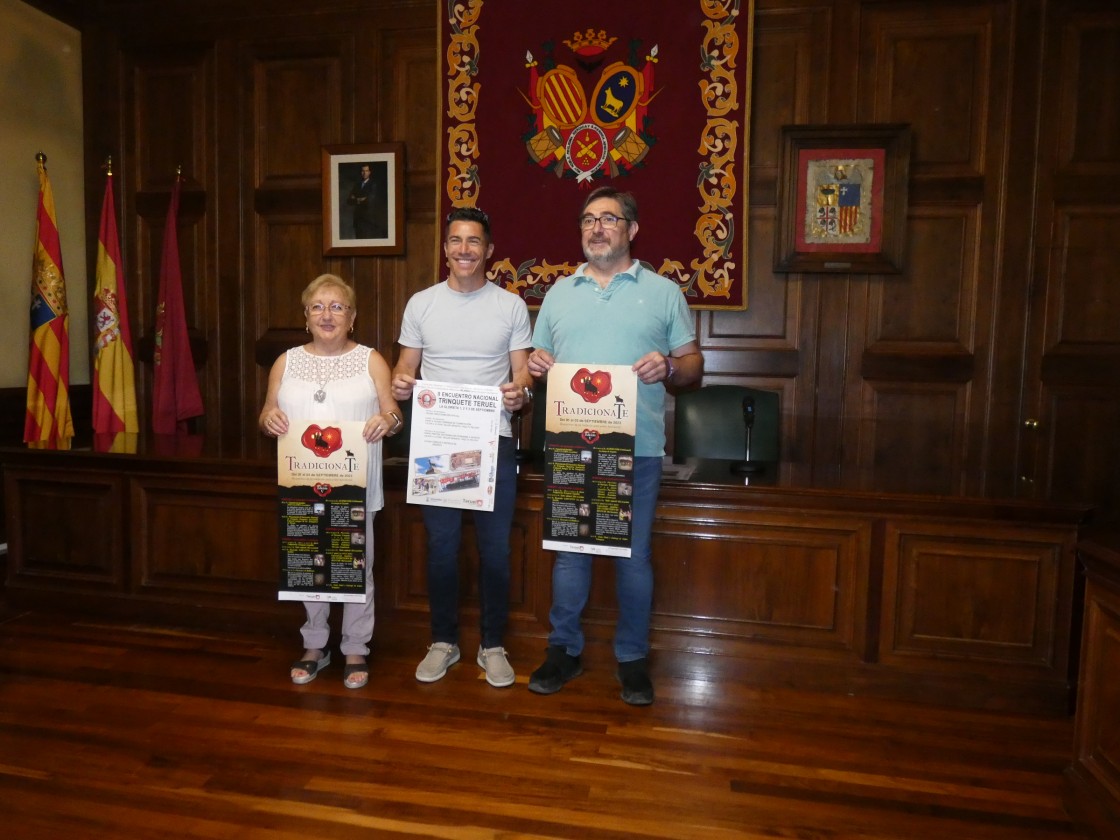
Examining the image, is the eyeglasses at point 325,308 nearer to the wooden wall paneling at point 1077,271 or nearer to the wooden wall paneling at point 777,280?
the wooden wall paneling at point 777,280

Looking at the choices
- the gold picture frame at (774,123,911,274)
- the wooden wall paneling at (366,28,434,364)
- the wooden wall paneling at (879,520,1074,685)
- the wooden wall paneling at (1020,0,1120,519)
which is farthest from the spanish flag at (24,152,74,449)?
the wooden wall paneling at (1020,0,1120,519)

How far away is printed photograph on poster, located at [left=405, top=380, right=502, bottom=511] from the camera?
7.73ft

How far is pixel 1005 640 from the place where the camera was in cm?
244

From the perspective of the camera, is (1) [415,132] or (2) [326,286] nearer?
(2) [326,286]

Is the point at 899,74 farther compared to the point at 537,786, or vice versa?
the point at 899,74

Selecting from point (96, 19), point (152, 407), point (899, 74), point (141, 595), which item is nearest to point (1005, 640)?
point (899, 74)

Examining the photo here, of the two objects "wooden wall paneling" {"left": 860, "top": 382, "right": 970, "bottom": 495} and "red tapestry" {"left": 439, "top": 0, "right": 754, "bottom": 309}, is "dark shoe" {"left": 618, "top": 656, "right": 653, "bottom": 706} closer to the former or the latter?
"wooden wall paneling" {"left": 860, "top": 382, "right": 970, "bottom": 495}

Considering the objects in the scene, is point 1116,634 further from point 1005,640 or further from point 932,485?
point 932,485

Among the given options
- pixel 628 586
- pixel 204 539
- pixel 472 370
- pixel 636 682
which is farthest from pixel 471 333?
pixel 204 539

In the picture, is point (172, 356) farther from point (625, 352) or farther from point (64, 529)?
point (625, 352)

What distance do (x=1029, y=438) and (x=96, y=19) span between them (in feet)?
16.6

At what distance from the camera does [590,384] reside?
228 cm

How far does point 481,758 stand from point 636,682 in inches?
22.2

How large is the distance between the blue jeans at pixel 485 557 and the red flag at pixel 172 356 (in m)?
2.17
